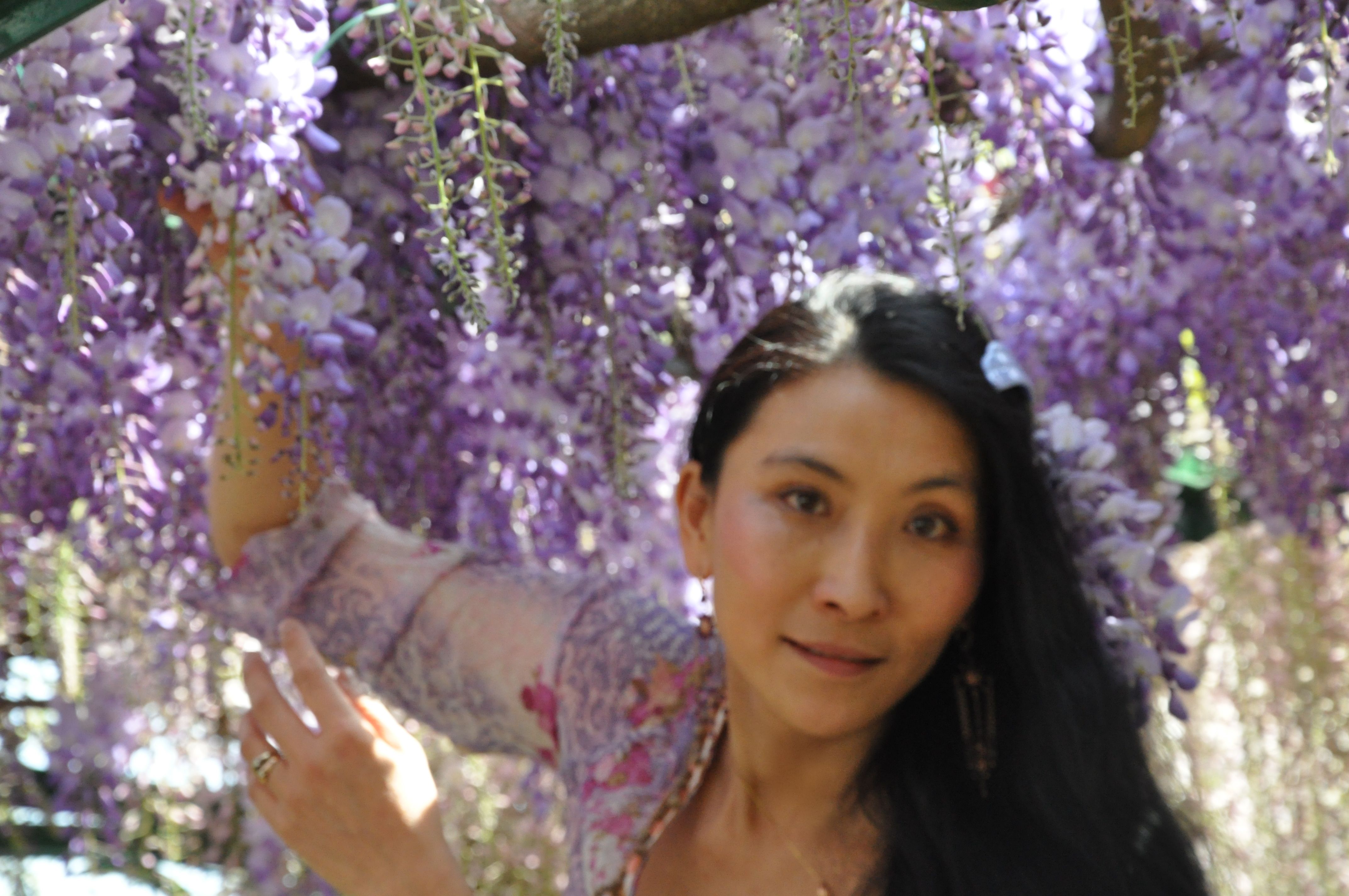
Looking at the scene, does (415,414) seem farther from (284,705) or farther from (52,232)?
(52,232)

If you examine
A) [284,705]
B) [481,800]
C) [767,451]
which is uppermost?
[767,451]

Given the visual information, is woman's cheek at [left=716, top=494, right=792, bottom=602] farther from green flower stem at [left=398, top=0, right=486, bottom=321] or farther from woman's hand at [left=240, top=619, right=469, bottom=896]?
green flower stem at [left=398, top=0, right=486, bottom=321]

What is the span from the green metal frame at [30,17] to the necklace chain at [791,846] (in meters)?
1.05

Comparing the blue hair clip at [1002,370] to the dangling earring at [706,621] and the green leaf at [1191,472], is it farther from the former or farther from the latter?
the green leaf at [1191,472]

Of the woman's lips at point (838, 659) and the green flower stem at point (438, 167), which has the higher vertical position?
the green flower stem at point (438, 167)

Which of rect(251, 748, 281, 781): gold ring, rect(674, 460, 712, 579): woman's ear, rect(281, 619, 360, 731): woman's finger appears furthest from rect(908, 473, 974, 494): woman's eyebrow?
rect(251, 748, 281, 781): gold ring

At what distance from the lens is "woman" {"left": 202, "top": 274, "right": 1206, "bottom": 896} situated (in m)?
1.29

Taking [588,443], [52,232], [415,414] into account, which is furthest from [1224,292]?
[52,232]

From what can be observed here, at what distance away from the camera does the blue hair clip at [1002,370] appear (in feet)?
4.32

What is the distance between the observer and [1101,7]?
1.06 meters

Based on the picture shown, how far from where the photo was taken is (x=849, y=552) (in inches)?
49.1

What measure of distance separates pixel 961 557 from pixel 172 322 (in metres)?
0.80

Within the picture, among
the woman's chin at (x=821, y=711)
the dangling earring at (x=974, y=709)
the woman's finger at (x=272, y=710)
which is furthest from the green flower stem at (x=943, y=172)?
the woman's finger at (x=272, y=710)

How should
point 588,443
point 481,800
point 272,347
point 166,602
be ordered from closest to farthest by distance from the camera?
point 272,347
point 588,443
point 166,602
point 481,800
